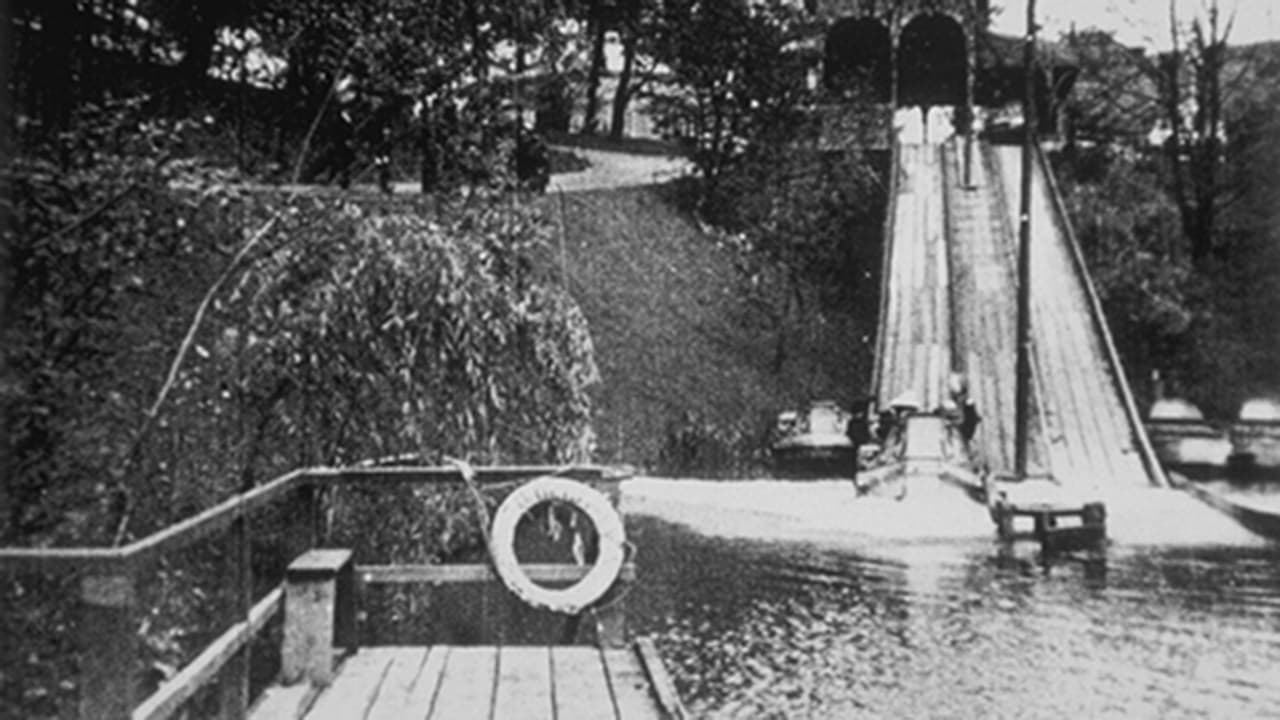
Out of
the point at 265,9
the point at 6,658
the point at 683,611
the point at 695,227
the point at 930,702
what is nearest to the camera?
the point at 6,658

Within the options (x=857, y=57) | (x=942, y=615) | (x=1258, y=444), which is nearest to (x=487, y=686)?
(x=942, y=615)

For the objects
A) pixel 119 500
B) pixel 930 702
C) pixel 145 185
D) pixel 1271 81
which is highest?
pixel 1271 81

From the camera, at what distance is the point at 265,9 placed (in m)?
19.1

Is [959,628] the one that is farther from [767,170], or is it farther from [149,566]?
[767,170]

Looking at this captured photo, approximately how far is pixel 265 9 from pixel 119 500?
12412 millimetres

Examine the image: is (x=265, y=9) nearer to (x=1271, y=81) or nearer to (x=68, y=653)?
(x=68, y=653)

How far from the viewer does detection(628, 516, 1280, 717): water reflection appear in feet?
36.5

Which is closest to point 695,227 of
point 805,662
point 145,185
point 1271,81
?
point 1271,81

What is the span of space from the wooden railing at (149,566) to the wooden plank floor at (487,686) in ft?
1.43

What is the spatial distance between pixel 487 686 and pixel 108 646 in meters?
3.28

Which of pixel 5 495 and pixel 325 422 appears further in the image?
pixel 325 422

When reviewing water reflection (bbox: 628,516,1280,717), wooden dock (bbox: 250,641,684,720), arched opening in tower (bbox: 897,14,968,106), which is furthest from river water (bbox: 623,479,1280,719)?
arched opening in tower (bbox: 897,14,968,106)

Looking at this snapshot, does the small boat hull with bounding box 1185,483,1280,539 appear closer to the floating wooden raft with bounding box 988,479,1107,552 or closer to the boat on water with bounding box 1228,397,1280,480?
the floating wooden raft with bounding box 988,479,1107,552

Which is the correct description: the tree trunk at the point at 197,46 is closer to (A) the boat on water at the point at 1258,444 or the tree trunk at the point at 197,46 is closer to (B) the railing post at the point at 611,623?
(B) the railing post at the point at 611,623
